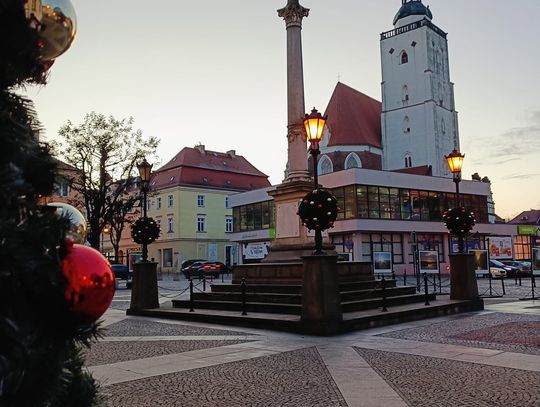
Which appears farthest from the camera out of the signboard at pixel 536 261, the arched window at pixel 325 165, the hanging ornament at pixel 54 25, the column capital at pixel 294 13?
the arched window at pixel 325 165

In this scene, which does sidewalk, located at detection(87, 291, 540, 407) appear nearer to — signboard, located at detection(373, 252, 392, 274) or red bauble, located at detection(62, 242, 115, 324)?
red bauble, located at detection(62, 242, 115, 324)

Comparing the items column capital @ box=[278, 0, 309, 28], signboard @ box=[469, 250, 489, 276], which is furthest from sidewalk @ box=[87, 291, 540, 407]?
signboard @ box=[469, 250, 489, 276]

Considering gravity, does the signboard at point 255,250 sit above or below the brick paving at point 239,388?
above

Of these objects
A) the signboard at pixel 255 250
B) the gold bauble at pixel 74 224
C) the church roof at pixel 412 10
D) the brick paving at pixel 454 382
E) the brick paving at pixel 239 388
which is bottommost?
the brick paving at pixel 454 382

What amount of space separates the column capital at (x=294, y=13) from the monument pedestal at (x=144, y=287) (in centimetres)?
943

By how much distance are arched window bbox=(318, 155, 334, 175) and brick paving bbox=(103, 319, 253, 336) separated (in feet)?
183

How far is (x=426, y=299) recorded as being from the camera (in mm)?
15500

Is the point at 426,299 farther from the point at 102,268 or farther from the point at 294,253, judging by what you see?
the point at 102,268

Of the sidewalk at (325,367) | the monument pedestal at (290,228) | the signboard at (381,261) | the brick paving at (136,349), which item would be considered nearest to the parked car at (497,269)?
the signboard at (381,261)

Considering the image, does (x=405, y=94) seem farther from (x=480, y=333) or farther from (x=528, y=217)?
(x=480, y=333)

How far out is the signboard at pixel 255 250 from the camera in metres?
54.8

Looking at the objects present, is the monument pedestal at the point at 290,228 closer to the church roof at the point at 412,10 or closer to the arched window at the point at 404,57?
the arched window at the point at 404,57

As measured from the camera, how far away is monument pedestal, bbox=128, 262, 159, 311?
16.9 m

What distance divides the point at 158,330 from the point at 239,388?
6493mm
